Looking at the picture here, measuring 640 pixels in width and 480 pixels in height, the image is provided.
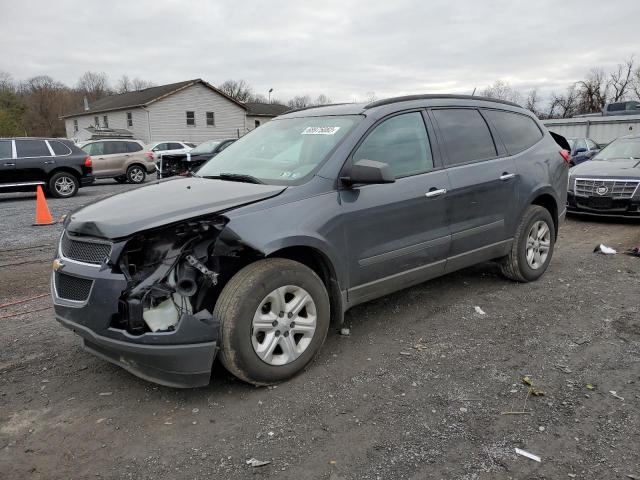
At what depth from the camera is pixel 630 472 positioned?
2447 millimetres

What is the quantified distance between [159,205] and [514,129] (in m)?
3.79

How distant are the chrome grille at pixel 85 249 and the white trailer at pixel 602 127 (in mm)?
26279

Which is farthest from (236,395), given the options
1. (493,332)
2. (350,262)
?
(493,332)

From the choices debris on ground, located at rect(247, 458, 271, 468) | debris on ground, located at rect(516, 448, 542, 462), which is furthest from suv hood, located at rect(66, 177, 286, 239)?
debris on ground, located at rect(516, 448, 542, 462)

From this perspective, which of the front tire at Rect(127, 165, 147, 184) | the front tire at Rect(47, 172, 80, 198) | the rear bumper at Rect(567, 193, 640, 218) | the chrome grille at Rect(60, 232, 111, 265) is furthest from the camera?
the front tire at Rect(127, 165, 147, 184)

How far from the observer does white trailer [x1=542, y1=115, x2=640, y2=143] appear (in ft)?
84.0

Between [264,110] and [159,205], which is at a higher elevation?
[264,110]

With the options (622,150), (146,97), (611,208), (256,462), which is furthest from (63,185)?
(146,97)

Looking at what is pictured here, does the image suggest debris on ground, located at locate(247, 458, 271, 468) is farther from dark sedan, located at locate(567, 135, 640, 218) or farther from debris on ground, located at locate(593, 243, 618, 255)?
dark sedan, located at locate(567, 135, 640, 218)

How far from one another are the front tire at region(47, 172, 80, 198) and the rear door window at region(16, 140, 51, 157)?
682mm

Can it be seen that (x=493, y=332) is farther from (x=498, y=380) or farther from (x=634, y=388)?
(x=634, y=388)

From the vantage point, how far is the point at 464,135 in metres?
4.65

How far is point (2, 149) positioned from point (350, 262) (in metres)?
13.0

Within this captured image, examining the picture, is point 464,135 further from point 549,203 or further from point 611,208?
point 611,208
